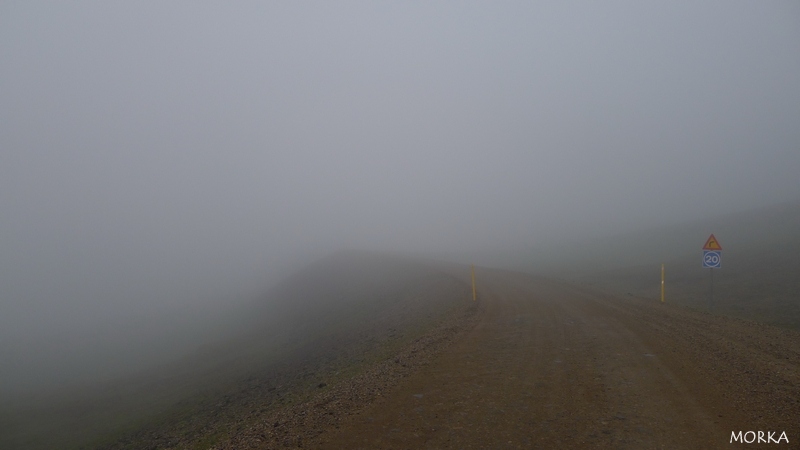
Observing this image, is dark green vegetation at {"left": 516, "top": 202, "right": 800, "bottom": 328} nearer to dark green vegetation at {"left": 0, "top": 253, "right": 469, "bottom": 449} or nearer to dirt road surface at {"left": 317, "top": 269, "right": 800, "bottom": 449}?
dirt road surface at {"left": 317, "top": 269, "right": 800, "bottom": 449}

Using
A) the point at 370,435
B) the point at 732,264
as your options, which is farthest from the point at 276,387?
the point at 732,264

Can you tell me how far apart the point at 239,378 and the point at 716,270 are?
32.9m

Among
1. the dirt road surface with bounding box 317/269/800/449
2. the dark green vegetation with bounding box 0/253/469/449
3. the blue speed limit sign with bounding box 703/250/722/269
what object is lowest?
the dark green vegetation with bounding box 0/253/469/449

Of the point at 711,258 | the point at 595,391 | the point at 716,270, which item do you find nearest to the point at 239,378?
the point at 595,391

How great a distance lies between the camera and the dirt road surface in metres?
7.97

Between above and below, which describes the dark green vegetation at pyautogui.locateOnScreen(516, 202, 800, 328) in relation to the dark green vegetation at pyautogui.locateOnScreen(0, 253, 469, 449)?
above

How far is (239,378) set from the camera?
2453 centimetres

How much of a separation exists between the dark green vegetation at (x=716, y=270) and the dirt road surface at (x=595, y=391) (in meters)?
10.0

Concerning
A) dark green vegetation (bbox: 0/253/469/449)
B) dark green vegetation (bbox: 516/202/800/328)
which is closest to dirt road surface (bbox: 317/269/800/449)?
dark green vegetation (bbox: 0/253/469/449)

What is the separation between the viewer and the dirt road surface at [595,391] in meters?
7.97

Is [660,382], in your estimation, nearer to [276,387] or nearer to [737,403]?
[737,403]

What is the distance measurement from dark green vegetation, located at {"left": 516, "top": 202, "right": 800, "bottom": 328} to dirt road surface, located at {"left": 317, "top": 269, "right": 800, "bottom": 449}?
395 inches

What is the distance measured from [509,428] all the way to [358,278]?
44.9 m

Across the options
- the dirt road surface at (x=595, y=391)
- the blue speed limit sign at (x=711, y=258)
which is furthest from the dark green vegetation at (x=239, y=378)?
the blue speed limit sign at (x=711, y=258)
